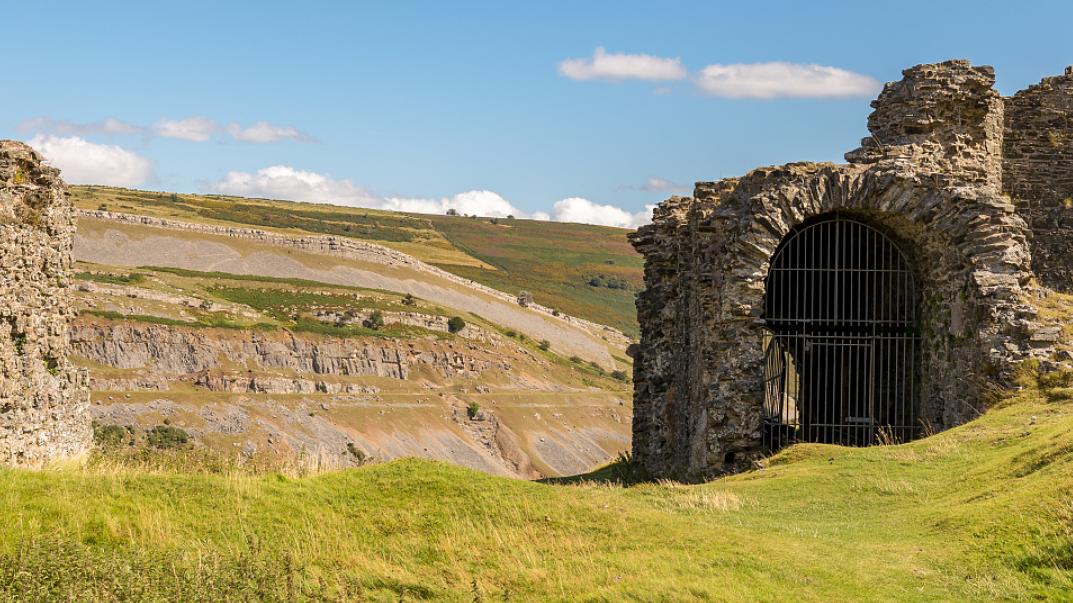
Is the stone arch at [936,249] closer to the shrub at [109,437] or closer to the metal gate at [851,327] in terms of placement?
the metal gate at [851,327]

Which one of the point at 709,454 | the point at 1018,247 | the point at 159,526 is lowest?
the point at 709,454

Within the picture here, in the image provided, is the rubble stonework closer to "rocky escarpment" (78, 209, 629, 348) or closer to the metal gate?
the metal gate

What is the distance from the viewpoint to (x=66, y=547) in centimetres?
915

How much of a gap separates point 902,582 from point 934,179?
38.3 feet

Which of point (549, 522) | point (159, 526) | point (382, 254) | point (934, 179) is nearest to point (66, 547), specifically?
point (159, 526)

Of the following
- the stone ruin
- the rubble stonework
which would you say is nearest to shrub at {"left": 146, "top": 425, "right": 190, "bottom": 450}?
the stone ruin

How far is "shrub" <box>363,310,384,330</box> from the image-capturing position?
315ft

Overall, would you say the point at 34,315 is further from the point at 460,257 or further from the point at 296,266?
the point at 460,257

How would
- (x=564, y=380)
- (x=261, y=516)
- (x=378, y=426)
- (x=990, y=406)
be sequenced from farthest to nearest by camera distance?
(x=564, y=380)
(x=378, y=426)
(x=990, y=406)
(x=261, y=516)

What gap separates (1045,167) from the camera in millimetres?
26234

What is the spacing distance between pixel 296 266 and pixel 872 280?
103m

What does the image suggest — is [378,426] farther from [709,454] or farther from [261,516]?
[261,516]

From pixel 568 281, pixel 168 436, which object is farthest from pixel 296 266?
pixel 168 436

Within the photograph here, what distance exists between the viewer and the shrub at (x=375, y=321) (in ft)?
315
